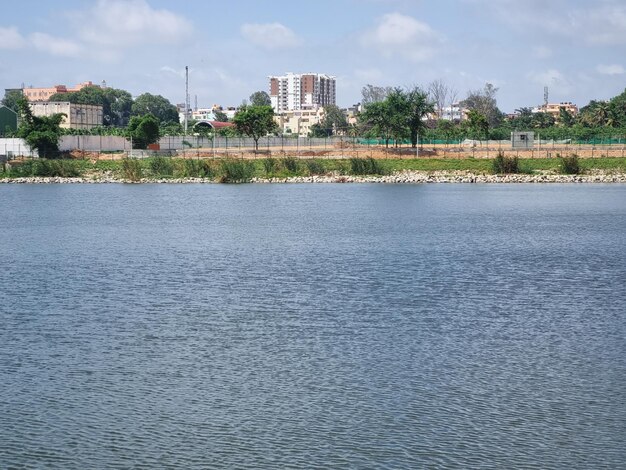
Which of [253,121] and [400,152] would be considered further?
[253,121]

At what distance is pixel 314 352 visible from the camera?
59.4ft

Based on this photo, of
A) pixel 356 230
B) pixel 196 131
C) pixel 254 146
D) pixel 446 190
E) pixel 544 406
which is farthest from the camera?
pixel 196 131

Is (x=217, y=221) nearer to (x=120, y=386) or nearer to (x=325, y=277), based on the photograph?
(x=325, y=277)

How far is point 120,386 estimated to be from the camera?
15.9 meters

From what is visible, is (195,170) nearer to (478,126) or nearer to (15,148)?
(15,148)

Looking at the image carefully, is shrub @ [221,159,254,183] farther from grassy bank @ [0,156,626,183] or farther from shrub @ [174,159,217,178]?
shrub @ [174,159,217,178]

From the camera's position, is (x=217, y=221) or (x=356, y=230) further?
(x=217, y=221)

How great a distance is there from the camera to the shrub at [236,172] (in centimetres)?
8800

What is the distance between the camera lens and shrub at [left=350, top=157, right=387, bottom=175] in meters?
91.3

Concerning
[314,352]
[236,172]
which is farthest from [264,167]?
[314,352]

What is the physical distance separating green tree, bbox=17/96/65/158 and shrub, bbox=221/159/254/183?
22.2 meters

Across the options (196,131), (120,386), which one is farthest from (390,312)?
(196,131)

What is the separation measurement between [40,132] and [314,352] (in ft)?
285

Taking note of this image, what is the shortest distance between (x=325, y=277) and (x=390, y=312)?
597 cm
